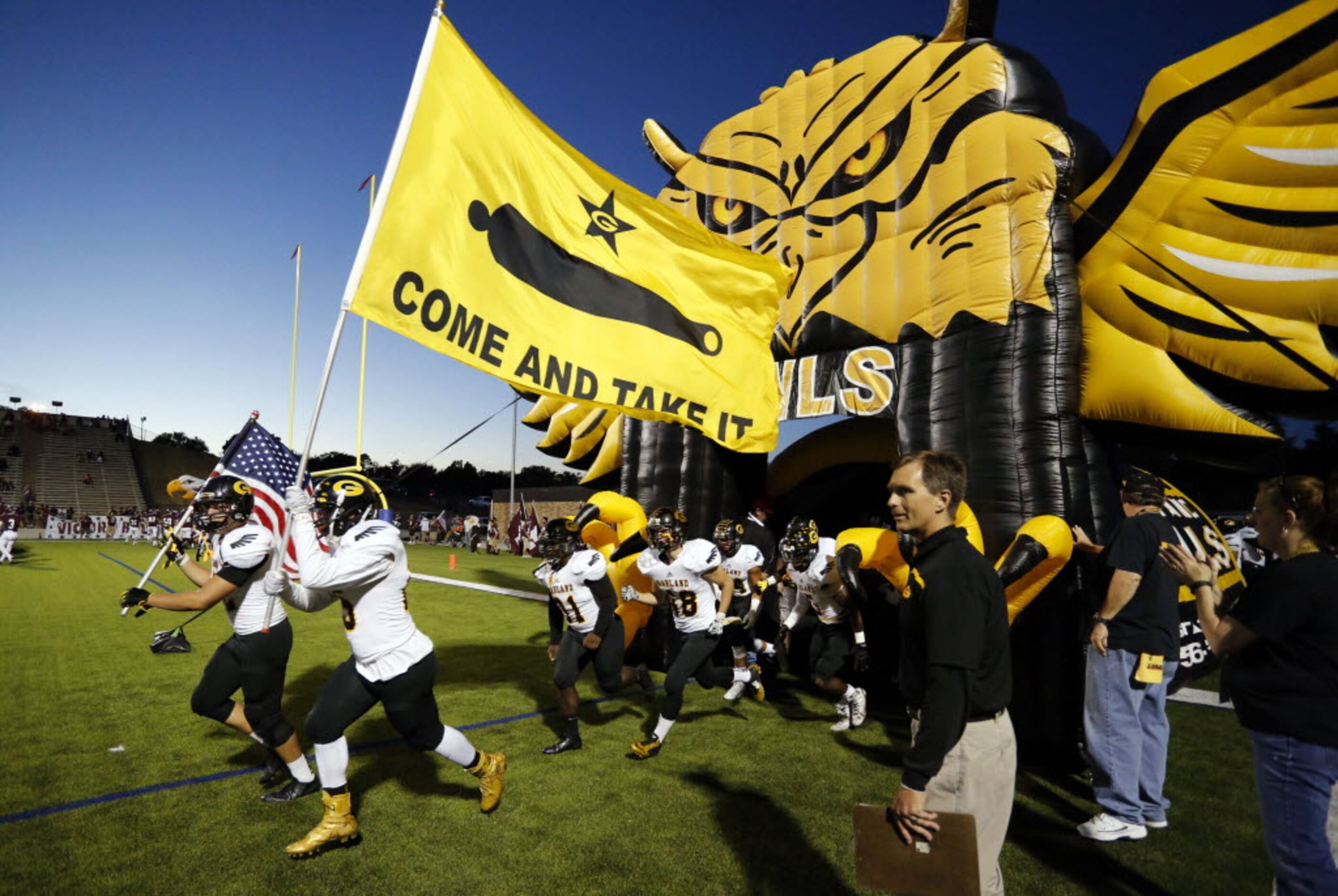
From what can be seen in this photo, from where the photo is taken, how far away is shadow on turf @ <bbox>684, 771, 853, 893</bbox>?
12.8ft

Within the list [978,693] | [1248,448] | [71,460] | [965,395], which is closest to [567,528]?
[965,395]

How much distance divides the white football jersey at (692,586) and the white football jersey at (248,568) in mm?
3414

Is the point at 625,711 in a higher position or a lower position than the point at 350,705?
lower

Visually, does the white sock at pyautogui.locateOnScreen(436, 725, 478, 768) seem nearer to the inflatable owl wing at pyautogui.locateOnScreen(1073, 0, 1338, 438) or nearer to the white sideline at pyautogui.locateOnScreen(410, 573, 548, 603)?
the inflatable owl wing at pyautogui.locateOnScreen(1073, 0, 1338, 438)

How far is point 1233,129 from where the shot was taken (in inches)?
215

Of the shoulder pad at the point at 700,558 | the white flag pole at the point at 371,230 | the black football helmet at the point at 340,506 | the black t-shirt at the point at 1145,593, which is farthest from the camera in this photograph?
the shoulder pad at the point at 700,558

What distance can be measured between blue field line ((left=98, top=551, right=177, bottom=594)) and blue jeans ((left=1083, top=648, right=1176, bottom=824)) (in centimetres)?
1085

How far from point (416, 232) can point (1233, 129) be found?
6.23 metres

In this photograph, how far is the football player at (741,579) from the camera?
8.19 meters

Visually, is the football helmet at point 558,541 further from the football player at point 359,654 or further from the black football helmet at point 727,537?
the black football helmet at point 727,537

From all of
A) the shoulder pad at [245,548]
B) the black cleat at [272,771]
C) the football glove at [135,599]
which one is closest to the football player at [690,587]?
the black cleat at [272,771]

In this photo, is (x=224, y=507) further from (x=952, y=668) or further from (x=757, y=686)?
(x=757, y=686)

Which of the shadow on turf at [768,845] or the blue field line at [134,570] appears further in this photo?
the blue field line at [134,570]

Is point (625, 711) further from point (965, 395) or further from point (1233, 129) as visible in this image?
point (1233, 129)
